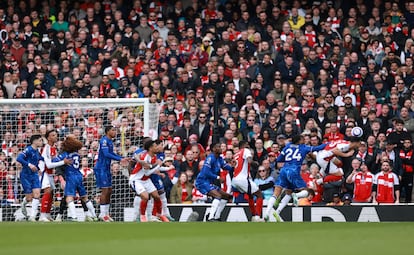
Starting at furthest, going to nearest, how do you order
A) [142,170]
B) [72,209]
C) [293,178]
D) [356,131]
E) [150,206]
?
[150,206], [356,131], [142,170], [293,178], [72,209]

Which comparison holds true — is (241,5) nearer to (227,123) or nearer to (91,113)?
(227,123)

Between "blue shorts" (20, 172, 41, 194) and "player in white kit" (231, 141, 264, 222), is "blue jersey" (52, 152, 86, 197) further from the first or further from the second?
"player in white kit" (231, 141, 264, 222)

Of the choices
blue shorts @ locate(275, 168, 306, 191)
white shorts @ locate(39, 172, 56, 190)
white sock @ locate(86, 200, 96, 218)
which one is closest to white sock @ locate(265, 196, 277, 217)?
blue shorts @ locate(275, 168, 306, 191)

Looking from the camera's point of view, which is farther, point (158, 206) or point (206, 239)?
point (158, 206)

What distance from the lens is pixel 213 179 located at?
61.9ft

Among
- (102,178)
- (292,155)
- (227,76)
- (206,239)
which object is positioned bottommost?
(206,239)

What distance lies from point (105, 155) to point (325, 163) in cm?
409

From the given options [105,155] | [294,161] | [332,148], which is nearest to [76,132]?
[105,155]

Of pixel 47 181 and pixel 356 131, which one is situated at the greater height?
pixel 356 131

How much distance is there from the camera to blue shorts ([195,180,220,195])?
1862 centimetres

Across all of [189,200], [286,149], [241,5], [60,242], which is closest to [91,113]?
[189,200]

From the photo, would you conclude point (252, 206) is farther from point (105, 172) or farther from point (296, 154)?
point (105, 172)

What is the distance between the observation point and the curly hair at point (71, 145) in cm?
1825

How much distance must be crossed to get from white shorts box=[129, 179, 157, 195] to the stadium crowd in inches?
61.6
